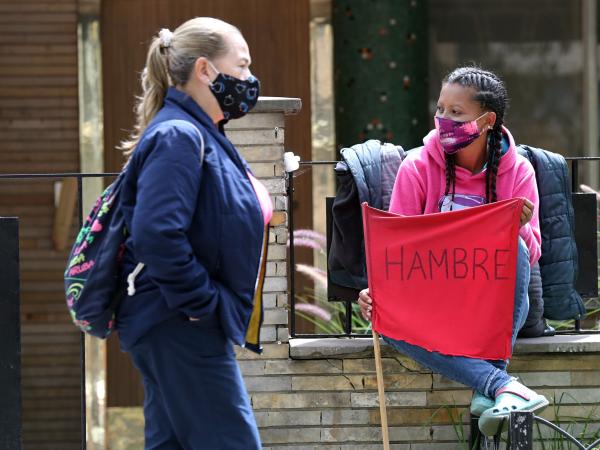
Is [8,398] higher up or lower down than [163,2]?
lower down

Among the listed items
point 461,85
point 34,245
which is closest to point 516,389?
point 461,85

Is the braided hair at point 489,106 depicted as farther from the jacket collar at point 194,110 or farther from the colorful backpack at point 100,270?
the colorful backpack at point 100,270

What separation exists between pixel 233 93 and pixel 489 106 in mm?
1337

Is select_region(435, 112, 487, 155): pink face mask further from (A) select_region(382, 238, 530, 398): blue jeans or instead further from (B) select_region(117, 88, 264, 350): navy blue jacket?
(B) select_region(117, 88, 264, 350): navy blue jacket

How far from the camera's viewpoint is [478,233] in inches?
161

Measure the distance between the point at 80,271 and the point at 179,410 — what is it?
1.41 feet

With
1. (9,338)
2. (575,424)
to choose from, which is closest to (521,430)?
(575,424)

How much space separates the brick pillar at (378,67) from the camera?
783cm

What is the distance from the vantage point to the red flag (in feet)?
13.3

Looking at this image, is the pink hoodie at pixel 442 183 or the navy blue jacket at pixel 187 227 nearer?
the navy blue jacket at pixel 187 227

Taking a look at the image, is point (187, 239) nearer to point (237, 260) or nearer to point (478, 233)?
point (237, 260)

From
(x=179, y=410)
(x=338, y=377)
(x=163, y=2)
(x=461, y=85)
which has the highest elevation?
(x=163, y=2)

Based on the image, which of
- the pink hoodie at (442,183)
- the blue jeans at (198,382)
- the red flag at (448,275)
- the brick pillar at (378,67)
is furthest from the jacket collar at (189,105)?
the brick pillar at (378,67)

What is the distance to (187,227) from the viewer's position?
294cm
